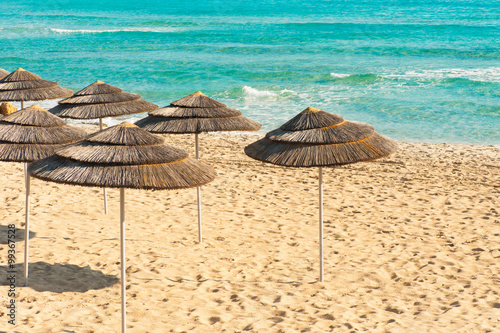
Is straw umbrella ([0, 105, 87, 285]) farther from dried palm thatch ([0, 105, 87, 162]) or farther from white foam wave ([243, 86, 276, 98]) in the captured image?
white foam wave ([243, 86, 276, 98])

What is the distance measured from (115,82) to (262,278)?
20126mm

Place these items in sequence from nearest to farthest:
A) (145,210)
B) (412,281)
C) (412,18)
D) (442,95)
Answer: (412,281), (145,210), (442,95), (412,18)

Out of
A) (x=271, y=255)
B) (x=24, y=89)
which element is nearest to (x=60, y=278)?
(x=271, y=255)

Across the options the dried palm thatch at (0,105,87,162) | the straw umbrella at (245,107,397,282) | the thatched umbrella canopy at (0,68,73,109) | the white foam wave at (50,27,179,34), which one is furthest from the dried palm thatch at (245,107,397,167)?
the white foam wave at (50,27,179,34)

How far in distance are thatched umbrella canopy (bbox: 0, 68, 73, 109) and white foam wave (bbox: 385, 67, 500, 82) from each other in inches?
725

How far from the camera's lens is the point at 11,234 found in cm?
736

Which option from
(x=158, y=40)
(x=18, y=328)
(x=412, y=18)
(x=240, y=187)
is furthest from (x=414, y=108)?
(x=412, y=18)

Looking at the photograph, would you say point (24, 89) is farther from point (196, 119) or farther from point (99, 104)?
point (196, 119)

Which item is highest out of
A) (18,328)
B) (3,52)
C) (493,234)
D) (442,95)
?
(3,52)

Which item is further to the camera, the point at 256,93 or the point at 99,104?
the point at 256,93

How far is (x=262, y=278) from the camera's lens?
21.3 feet

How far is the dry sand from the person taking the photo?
18.0ft

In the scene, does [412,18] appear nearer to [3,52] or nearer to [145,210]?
[3,52]

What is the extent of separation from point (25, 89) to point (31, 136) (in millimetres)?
3858
